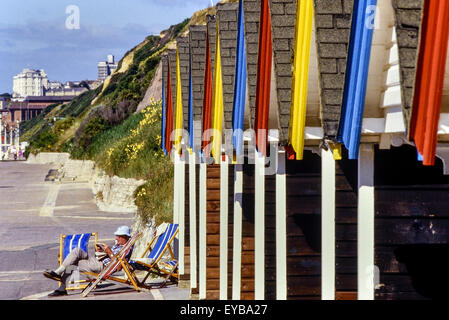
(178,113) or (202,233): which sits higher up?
(178,113)

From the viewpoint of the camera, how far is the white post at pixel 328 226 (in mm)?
6605

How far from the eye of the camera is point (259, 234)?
8062mm

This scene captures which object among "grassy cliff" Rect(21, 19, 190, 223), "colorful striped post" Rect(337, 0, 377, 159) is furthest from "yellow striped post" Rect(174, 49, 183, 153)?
"colorful striped post" Rect(337, 0, 377, 159)

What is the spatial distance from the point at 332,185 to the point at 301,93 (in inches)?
34.4

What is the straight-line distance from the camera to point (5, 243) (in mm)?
23766

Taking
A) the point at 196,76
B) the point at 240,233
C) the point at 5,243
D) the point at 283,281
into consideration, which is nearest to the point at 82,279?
the point at 196,76

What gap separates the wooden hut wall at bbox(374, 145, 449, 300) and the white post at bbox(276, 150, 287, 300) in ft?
4.65

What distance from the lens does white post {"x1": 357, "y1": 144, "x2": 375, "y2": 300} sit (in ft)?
20.2

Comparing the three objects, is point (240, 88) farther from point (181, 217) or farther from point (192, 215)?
point (181, 217)

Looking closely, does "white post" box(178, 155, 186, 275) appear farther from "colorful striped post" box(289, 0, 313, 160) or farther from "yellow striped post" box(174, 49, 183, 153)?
"colorful striped post" box(289, 0, 313, 160)

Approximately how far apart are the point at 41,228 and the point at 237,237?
62.8 feet

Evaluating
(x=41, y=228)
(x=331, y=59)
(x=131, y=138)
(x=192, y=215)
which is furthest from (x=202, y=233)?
(x=131, y=138)

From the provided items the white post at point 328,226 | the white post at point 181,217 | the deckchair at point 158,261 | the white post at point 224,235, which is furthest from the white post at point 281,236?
the white post at point 181,217

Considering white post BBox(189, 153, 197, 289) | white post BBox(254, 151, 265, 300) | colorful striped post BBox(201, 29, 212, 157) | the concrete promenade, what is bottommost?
the concrete promenade
